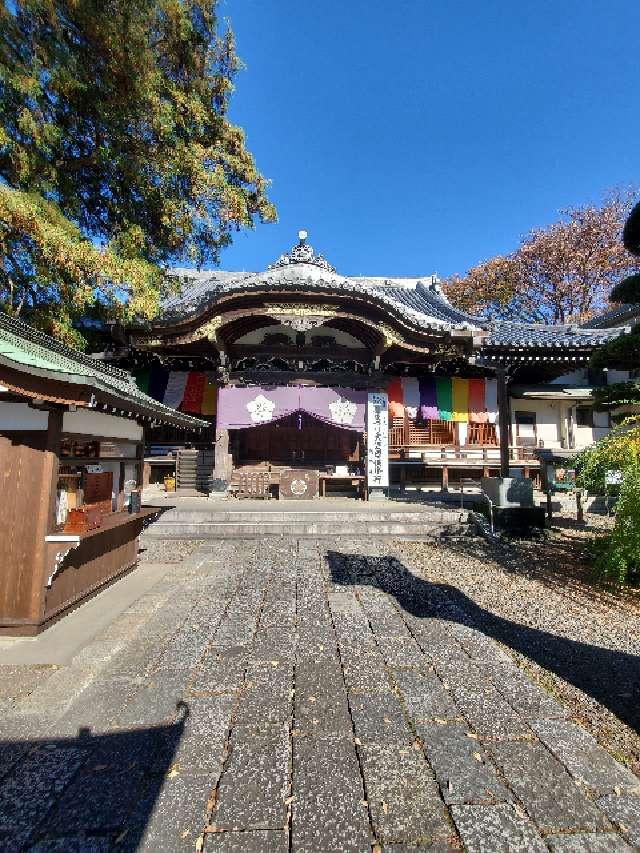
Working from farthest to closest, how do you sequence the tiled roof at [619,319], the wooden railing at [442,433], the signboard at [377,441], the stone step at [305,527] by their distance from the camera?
the tiled roof at [619,319]
the wooden railing at [442,433]
the signboard at [377,441]
the stone step at [305,527]

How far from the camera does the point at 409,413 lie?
1405 cm

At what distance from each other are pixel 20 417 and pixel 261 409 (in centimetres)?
862

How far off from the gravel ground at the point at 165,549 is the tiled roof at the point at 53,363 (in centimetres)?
248

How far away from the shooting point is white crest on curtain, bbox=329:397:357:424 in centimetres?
1266

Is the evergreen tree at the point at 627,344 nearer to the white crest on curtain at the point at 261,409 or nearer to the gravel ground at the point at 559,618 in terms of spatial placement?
the gravel ground at the point at 559,618

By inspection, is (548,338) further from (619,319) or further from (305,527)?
(305,527)

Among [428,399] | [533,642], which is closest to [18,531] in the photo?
[533,642]

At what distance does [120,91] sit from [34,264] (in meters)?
4.10

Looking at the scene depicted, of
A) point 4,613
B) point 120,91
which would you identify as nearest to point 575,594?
point 4,613

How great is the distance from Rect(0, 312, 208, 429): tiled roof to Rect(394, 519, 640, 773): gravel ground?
4.80 m

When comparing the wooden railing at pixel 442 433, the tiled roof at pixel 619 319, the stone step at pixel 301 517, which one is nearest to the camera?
the stone step at pixel 301 517

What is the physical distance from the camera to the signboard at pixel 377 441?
12.2 m

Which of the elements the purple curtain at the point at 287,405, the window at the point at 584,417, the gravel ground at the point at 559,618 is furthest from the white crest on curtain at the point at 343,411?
the window at the point at 584,417

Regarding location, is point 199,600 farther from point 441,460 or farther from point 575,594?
point 441,460
